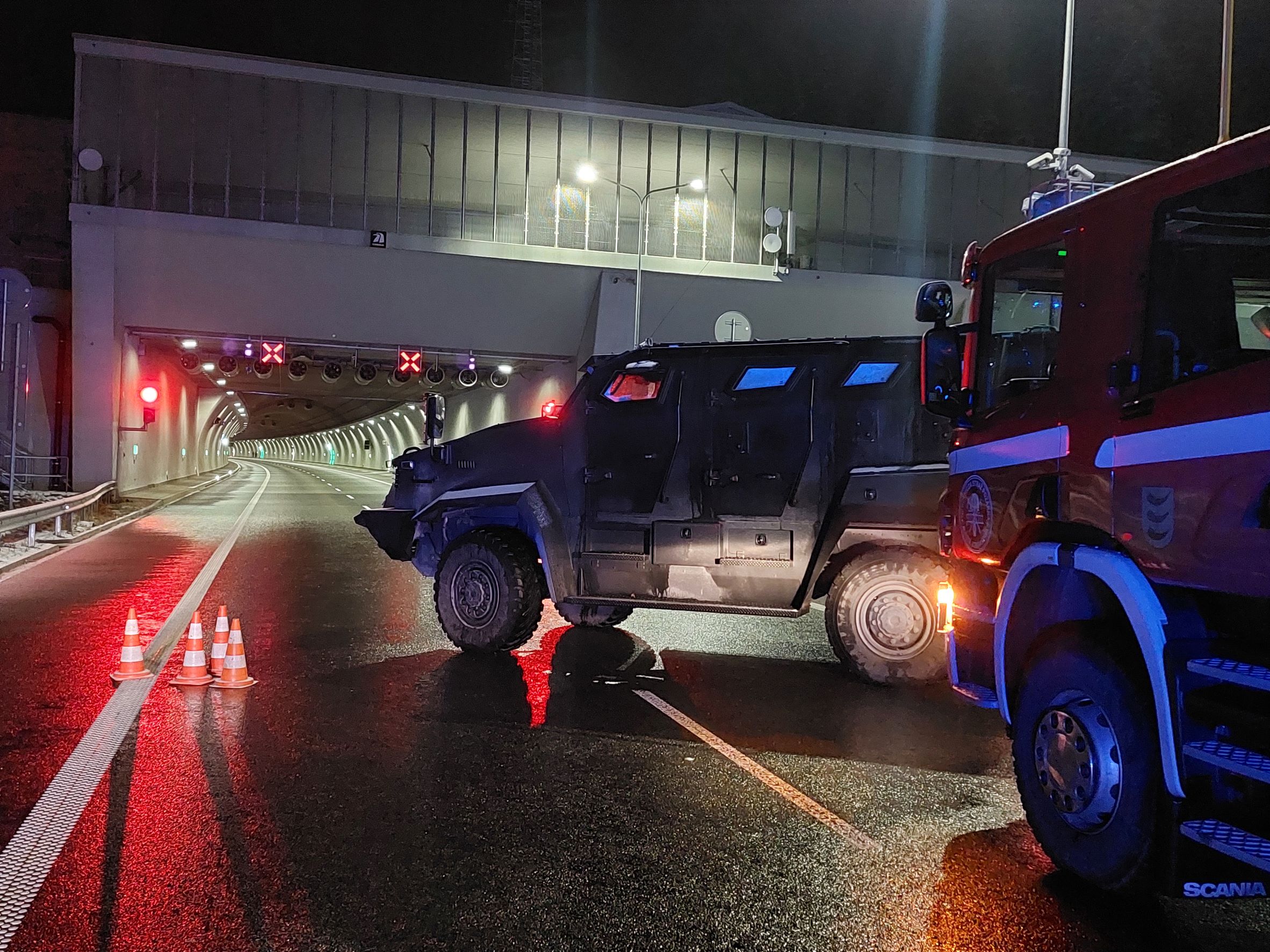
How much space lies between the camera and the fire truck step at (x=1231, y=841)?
3.13 meters

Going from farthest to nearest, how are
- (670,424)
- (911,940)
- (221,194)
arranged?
(221,194), (670,424), (911,940)

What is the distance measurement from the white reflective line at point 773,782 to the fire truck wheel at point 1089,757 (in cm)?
74

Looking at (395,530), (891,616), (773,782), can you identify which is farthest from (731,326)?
(773,782)

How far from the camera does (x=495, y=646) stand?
8680 mm

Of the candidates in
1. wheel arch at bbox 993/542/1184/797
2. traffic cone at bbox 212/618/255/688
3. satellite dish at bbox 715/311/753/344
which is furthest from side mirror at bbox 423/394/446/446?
satellite dish at bbox 715/311/753/344

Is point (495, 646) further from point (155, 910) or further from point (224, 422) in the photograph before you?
point (224, 422)

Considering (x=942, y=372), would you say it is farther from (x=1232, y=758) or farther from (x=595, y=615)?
(x=595, y=615)

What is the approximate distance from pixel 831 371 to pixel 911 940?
4.96 meters

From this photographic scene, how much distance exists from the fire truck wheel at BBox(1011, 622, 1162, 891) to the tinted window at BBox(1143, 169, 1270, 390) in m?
1.04

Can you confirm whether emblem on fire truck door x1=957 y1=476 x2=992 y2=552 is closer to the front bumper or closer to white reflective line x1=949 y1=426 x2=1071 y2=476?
white reflective line x1=949 y1=426 x2=1071 y2=476

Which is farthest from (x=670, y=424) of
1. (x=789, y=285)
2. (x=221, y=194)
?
(x=221, y=194)

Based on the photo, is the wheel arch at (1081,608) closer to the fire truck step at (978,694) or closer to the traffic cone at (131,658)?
the fire truck step at (978,694)

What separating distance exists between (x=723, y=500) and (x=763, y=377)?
0.98 meters

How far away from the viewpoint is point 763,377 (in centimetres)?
810
